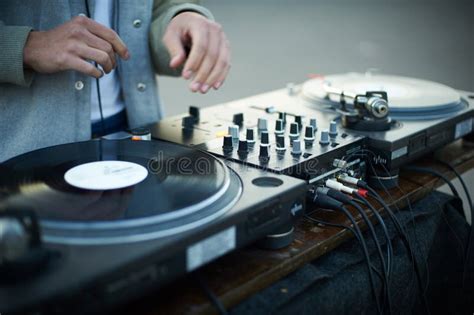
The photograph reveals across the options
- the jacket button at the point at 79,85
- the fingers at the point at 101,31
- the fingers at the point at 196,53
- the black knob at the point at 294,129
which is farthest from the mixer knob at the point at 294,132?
the jacket button at the point at 79,85

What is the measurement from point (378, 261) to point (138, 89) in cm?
68

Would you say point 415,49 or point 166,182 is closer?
point 166,182

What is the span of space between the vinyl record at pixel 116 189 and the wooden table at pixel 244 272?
4.4 inches

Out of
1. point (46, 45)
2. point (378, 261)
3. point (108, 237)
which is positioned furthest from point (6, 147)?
point (378, 261)

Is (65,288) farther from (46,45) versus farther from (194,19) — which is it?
(194,19)

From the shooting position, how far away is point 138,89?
123 cm

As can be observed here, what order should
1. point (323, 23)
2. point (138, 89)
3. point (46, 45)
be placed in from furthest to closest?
point (323, 23) < point (138, 89) < point (46, 45)

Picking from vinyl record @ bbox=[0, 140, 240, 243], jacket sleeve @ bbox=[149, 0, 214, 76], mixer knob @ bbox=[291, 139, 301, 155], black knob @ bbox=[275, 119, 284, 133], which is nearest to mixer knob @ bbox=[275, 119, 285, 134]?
black knob @ bbox=[275, 119, 284, 133]

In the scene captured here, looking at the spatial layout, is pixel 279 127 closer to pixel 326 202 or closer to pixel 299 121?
pixel 299 121

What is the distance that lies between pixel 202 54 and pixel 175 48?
2.5 inches

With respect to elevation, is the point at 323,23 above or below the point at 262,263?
above

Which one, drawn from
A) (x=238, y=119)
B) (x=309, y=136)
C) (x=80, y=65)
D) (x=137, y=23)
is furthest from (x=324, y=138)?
(x=137, y=23)

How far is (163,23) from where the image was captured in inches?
44.9

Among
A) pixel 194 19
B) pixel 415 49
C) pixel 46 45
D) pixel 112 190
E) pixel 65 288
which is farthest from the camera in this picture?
pixel 415 49
